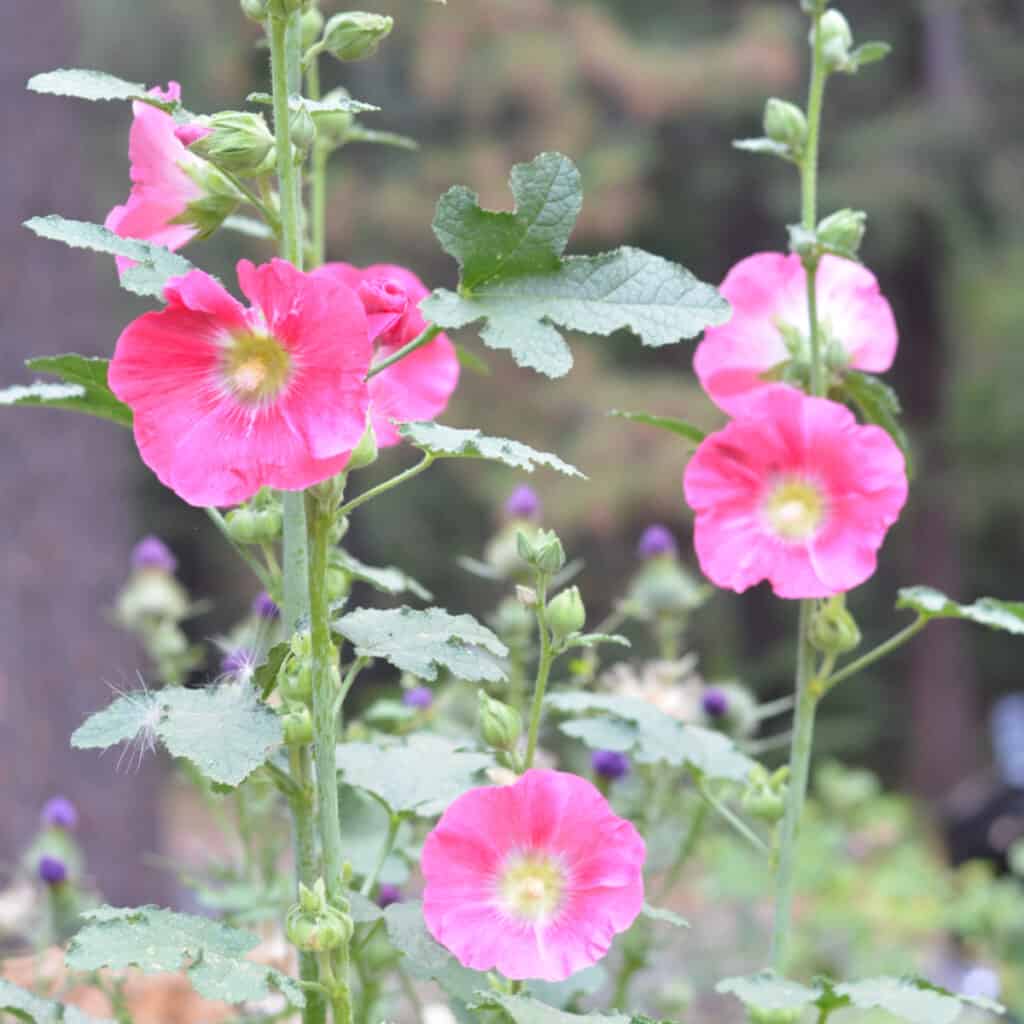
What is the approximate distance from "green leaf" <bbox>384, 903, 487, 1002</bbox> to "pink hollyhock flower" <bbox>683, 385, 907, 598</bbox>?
24 cm

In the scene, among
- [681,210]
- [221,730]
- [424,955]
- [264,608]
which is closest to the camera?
[221,730]

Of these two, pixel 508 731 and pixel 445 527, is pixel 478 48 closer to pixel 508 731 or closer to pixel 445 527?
pixel 445 527

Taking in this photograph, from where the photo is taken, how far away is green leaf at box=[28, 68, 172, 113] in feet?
2.24

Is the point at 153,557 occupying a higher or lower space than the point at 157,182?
lower

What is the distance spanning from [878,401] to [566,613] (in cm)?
25

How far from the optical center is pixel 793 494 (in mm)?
862

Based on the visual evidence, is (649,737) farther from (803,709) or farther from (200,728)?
(200,728)

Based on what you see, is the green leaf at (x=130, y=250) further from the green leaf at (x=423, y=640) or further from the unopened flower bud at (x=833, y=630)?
the unopened flower bud at (x=833, y=630)

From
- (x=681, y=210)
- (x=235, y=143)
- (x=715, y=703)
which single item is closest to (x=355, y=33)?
(x=235, y=143)

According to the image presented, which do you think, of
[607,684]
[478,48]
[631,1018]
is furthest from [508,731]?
[478,48]

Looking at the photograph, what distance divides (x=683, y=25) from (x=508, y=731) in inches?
237

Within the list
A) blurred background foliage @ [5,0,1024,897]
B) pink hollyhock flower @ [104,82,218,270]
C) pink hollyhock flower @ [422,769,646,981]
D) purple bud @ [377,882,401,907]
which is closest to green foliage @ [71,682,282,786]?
pink hollyhock flower @ [422,769,646,981]

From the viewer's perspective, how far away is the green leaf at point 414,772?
2.67 ft

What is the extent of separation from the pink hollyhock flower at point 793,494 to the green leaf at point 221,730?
0.28 meters
